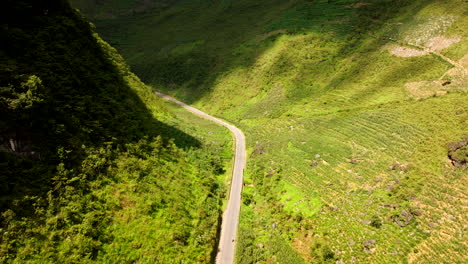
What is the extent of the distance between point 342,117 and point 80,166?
4073 centimetres

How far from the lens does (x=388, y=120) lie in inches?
1510

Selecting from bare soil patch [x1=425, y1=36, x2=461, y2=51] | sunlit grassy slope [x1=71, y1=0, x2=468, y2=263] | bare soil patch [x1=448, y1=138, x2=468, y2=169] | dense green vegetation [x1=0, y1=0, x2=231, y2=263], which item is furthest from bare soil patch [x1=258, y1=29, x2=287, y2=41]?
bare soil patch [x1=448, y1=138, x2=468, y2=169]

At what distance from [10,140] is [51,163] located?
354 cm

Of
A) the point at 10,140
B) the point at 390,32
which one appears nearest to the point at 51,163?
the point at 10,140

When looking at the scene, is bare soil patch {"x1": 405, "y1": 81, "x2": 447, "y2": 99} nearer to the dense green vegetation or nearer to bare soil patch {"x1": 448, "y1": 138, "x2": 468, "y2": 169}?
bare soil patch {"x1": 448, "y1": 138, "x2": 468, "y2": 169}

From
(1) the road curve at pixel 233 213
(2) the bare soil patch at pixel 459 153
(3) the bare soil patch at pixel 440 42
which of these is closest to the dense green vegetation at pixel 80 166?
(1) the road curve at pixel 233 213

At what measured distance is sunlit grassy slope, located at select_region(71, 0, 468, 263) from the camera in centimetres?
2380

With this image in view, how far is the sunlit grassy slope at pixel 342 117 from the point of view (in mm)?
23797

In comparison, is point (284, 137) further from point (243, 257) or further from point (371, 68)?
point (371, 68)

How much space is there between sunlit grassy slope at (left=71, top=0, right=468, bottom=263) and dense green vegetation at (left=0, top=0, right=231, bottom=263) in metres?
8.73

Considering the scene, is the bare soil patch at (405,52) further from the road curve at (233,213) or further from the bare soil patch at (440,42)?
the road curve at (233,213)

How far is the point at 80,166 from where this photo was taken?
23.9 meters

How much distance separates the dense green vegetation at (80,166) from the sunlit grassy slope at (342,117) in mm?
8728

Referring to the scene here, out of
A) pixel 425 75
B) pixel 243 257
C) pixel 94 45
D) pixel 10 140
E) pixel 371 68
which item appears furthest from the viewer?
pixel 371 68
